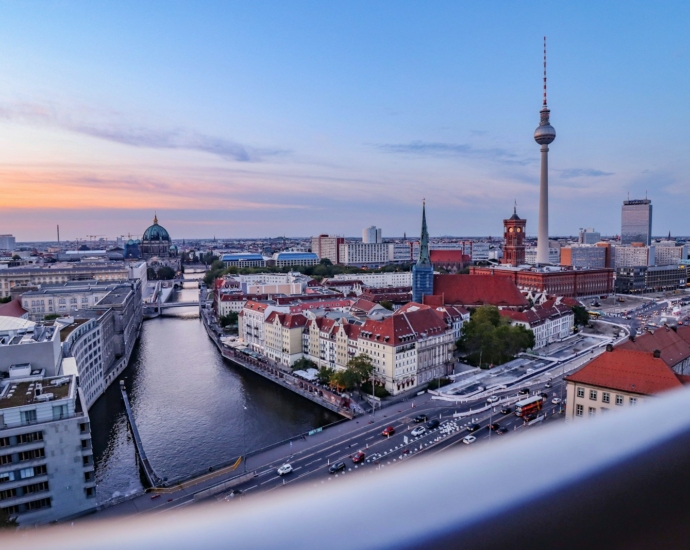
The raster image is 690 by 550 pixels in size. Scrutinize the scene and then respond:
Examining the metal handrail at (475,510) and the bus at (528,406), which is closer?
the metal handrail at (475,510)

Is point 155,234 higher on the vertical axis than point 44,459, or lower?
higher

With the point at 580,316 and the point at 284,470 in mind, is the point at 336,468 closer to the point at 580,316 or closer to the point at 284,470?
the point at 284,470

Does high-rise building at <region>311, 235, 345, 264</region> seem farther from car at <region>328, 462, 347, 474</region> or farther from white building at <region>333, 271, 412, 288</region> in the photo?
car at <region>328, 462, 347, 474</region>

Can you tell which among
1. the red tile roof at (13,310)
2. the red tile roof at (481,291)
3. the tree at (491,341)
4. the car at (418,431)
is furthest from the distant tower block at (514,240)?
the red tile roof at (13,310)

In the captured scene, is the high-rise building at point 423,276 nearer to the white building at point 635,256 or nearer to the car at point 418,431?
the car at point 418,431

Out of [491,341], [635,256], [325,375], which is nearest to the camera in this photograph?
[325,375]

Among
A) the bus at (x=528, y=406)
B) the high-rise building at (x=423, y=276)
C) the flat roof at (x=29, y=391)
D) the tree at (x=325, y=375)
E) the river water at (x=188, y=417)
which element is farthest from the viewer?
the high-rise building at (x=423, y=276)

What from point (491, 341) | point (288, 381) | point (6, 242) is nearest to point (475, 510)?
point (288, 381)
